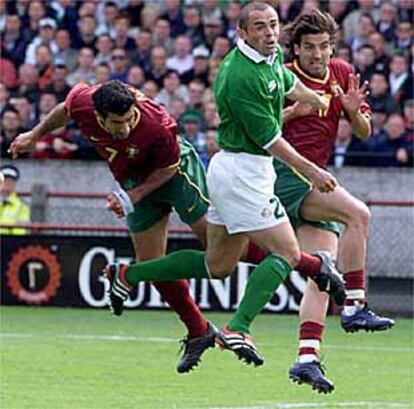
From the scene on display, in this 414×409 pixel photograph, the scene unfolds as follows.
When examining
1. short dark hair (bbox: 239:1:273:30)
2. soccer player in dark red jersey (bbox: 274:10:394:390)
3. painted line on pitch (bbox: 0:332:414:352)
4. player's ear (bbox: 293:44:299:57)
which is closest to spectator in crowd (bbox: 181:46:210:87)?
painted line on pitch (bbox: 0:332:414:352)

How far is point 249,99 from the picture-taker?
35.2 ft

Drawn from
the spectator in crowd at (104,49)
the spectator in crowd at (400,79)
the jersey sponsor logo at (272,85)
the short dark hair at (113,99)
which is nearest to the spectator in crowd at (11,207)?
the spectator in crowd at (104,49)

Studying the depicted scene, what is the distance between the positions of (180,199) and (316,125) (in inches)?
42.9

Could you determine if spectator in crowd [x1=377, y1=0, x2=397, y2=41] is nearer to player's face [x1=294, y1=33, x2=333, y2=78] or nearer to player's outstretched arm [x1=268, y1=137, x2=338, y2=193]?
player's face [x1=294, y1=33, x2=333, y2=78]

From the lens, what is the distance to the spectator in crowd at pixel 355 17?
2195cm

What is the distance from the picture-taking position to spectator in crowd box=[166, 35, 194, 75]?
22.2 m

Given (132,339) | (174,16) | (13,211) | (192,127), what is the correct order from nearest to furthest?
(132,339), (13,211), (192,127), (174,16)

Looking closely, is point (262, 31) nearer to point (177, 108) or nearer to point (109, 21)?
point (177, 108)

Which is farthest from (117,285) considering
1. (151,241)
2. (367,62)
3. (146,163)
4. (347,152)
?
(367,62)

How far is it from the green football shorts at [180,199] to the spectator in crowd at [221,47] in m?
10.1

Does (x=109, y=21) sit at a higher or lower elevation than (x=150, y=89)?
higher

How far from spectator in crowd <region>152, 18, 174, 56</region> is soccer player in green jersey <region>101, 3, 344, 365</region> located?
11554 millimetres

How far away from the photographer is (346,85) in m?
11.7

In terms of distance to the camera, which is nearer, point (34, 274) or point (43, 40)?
point (34, 274)
